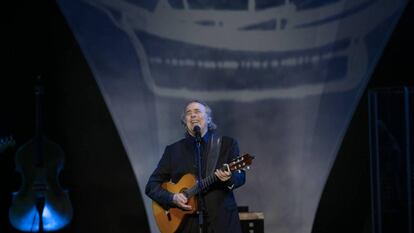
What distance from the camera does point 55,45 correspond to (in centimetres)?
548

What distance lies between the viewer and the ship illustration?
5.56m

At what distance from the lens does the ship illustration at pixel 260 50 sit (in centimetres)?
556

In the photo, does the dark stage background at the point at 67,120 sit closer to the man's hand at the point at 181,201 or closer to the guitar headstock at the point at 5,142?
the guitar headstock at the point at 5,142

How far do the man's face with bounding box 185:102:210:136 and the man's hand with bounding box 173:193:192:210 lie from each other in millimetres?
480

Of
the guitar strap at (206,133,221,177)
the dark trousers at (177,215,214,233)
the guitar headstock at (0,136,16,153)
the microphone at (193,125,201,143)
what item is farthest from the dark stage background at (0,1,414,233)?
the microphone at (193,125,201,143)

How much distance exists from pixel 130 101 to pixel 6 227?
1632 mm

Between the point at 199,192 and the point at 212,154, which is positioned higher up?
the point at 212,154

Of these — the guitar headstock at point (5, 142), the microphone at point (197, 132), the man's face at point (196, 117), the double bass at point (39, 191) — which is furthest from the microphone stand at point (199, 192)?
the guitar headstock at point (5, 142)

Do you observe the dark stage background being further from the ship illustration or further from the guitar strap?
the guitar strap

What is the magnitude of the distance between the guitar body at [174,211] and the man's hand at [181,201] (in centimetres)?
6

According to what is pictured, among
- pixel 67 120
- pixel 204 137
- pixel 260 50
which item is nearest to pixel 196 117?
pixel 204 137

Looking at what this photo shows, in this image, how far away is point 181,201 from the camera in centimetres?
430

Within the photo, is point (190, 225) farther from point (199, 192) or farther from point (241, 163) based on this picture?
point (241, 163)

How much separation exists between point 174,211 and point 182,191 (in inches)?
7.3
